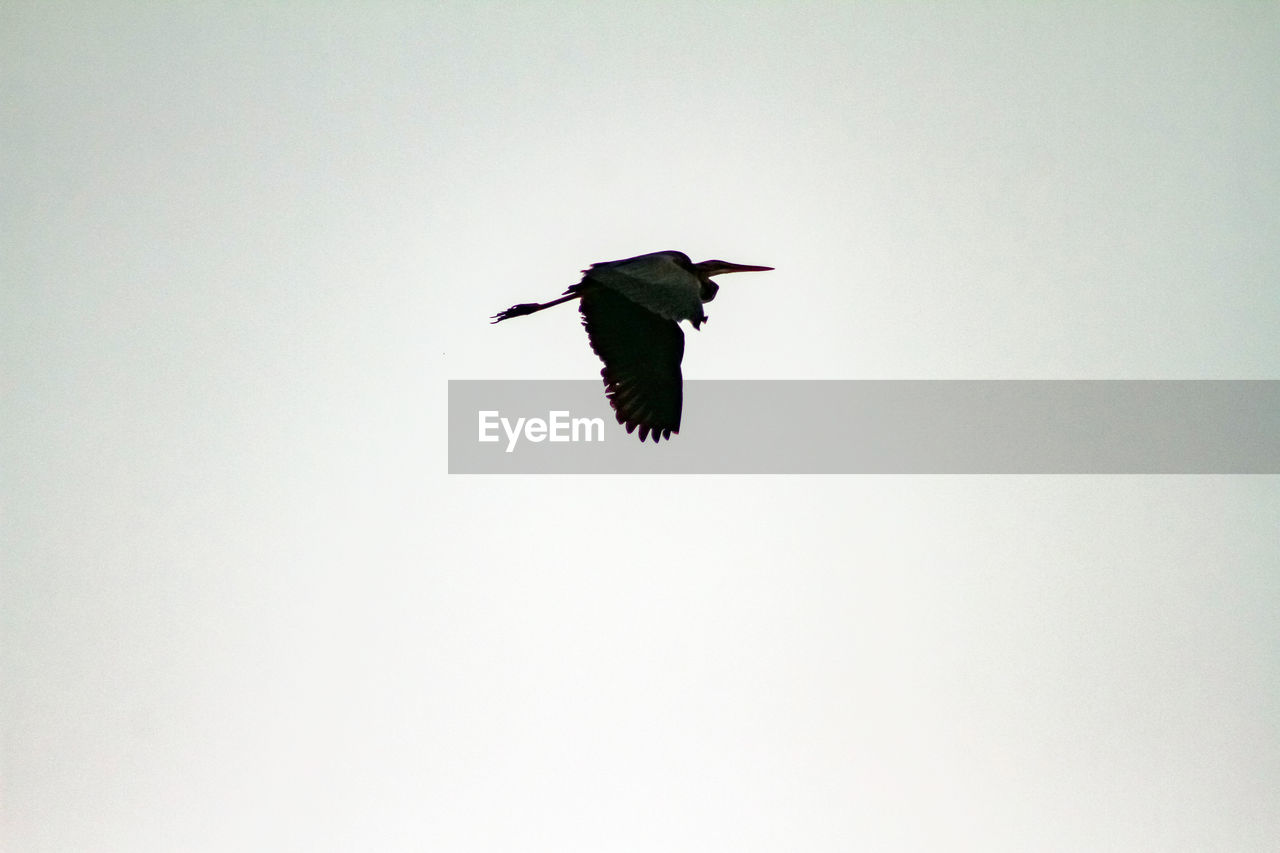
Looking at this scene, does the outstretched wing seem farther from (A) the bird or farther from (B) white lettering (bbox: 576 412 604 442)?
(B) white lettering (bbox: 576 412 604 442)

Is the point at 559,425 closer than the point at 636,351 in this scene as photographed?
No

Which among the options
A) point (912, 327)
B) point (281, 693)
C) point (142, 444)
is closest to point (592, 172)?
point (912, 327)

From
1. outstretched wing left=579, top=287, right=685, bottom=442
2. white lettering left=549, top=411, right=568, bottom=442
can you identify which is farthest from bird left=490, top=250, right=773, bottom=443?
white lettering left=549, top=411, right=568, bottom=442

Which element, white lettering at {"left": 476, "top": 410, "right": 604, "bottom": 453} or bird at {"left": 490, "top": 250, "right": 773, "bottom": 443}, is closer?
bird at {"left": 490, "top": 250, "right": 773, "bottom": 443}

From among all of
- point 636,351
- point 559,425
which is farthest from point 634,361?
point 559,425

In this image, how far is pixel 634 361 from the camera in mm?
1812

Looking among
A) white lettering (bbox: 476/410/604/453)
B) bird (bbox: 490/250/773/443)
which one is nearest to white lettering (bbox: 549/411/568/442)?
white lettering (bbox: 476/410/604/453)

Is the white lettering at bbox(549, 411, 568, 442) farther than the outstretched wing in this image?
Yes

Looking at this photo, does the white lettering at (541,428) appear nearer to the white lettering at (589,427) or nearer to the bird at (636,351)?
the white lettering at (589,427)

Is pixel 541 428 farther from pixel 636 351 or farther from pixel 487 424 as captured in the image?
pixel 636 351

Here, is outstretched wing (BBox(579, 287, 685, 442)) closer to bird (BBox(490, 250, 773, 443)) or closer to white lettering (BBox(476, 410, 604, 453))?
bird (BBox(490, 250, 773, 443))

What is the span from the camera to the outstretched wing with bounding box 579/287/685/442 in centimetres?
180

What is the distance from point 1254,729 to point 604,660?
155cm

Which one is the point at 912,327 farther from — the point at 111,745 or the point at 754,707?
the point at 111,745
